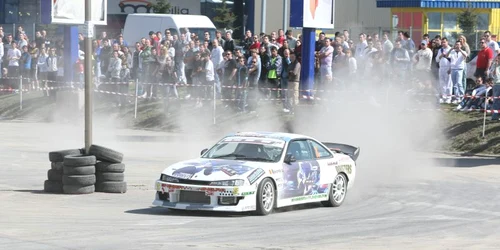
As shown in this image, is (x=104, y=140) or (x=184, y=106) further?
(x=184, y=106)

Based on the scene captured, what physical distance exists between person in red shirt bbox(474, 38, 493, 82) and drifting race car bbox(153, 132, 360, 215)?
32.6ft

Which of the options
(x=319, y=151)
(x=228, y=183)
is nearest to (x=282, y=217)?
(x=228, y=183)

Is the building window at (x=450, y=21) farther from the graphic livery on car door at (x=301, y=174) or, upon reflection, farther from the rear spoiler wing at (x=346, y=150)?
the graphic livery on car door at (x=301, y=174)

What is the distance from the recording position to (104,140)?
27.6m

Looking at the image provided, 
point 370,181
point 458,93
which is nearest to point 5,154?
point 370,181

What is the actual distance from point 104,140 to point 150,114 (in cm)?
445

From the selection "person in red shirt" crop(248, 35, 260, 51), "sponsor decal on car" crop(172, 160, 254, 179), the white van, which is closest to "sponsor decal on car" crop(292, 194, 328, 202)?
"sponsor decal on car" crop(172, 160, 254, 179)

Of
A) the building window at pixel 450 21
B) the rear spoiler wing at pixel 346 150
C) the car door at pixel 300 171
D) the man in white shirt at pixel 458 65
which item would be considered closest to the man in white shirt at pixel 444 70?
the man in white shirt at pixel 458 65

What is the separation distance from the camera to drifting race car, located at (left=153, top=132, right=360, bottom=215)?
47.7 ft

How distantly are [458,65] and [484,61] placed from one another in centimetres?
67

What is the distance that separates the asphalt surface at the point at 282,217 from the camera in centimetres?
1243

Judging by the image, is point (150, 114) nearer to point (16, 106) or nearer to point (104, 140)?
point (104, 140)

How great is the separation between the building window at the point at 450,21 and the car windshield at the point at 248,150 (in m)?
32.4

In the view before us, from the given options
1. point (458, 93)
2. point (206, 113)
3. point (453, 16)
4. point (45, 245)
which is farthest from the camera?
point (453, 16)
